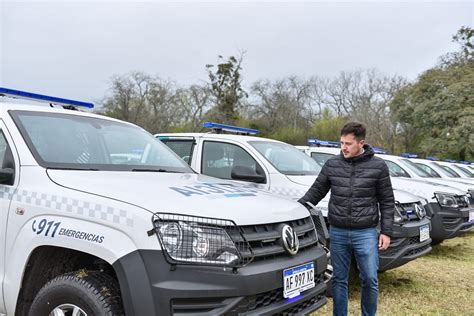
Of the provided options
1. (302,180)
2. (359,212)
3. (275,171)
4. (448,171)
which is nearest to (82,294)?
(359,212)

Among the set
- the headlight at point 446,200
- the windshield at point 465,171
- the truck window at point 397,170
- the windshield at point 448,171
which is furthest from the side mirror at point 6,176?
the windshield at point 465,171

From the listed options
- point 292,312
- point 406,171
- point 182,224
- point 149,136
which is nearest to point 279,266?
point 292,312

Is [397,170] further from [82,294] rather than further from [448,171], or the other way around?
[82,294]

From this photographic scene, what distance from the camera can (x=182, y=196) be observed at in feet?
8.24

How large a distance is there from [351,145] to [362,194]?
1.34 feet

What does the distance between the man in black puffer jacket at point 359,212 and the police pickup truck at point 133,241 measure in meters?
0.57

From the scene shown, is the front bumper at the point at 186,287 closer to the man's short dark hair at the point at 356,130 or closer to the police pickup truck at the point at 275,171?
the man's short dark hair at the point at 356,130

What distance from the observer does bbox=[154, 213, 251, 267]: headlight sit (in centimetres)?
223

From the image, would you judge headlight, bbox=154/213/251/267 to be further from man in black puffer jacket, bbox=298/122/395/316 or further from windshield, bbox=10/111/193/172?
man in black puffer jacket, bbox=298/122/395/316

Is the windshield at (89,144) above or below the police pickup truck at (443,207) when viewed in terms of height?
above

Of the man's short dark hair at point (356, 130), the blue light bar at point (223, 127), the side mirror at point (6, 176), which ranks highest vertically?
the blue light bar at point (223, 127)

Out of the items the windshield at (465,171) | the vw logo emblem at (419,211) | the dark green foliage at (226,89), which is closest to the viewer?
the vw logo emblem at (419,211)

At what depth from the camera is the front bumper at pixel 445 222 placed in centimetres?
674

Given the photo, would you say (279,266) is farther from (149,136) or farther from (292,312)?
(149,136)
